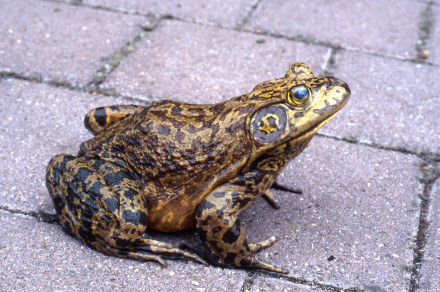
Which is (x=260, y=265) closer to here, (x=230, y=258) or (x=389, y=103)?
(x=230, y=258)

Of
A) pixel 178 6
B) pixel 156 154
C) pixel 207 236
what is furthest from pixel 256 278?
pixel 178 6

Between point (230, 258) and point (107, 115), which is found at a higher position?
point (107, 115)

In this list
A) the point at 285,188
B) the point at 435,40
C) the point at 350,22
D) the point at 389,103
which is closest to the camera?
the point at 285,188

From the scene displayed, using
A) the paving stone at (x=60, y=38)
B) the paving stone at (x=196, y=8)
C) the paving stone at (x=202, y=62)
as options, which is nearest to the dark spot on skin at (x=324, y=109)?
the paving stone at (x=202, y=62)

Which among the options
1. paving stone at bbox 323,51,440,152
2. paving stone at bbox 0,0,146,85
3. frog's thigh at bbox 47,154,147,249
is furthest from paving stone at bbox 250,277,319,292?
paving stone at bbox 0,0,146,85

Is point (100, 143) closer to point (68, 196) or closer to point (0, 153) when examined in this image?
point (68, 196)

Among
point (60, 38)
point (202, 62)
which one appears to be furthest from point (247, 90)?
point (60, 38)

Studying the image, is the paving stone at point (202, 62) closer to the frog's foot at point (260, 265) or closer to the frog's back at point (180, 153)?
the frog's back at point (180, 153)
